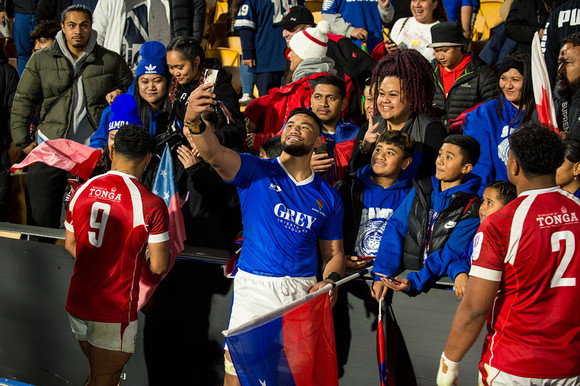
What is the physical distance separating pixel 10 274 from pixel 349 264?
2.82 m

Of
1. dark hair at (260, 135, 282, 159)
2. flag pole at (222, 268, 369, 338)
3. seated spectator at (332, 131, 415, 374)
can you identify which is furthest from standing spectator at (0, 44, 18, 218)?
flag pole at (222, 268, 369, 338)

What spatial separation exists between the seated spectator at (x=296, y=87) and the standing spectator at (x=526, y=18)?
221 centimetres

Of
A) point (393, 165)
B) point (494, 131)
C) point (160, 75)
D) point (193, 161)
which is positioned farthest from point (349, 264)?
point (160, 75)

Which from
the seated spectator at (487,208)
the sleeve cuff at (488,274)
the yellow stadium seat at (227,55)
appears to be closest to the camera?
the sleeve cuff at (488,274)

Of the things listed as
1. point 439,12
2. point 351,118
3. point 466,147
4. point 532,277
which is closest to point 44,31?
point 351,118

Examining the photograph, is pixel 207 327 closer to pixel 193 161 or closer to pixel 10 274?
pixel 193 161

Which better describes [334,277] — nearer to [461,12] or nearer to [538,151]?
[538,151]

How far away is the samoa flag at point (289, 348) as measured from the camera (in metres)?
3.22

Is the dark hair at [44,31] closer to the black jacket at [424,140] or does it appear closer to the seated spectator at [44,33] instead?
the seated spectator at [44,33]

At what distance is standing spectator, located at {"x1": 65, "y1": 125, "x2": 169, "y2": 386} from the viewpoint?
13.0 feet

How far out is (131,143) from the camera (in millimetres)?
4117

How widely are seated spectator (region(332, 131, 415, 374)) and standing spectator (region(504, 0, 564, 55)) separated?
122 inches

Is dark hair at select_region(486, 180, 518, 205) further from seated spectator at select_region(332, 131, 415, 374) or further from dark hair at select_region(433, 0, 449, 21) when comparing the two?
dark hair at select_region(433, 0, 449, 21)

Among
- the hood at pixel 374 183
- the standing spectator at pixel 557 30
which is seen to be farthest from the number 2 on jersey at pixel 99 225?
the standing spectator at pixel 557 30
